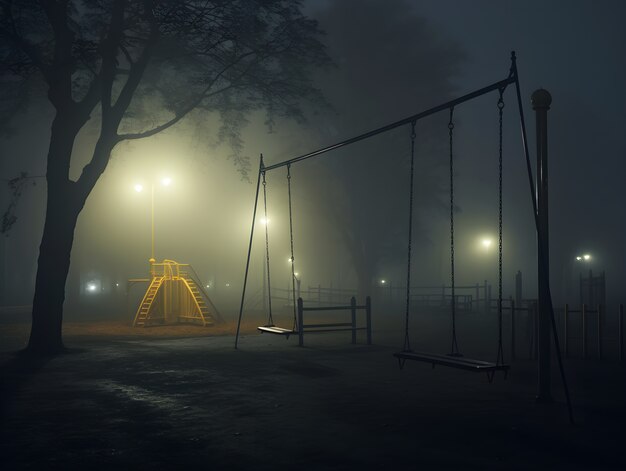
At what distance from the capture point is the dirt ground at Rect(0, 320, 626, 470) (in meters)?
6.64

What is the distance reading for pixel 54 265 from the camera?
675 inches

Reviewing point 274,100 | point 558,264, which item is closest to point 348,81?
point 274,100

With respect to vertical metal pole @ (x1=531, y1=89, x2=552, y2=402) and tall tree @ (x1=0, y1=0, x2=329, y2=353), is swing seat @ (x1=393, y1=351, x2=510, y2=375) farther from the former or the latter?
tall tree @ (x1=0, y1=0, x2=329, y2=353)

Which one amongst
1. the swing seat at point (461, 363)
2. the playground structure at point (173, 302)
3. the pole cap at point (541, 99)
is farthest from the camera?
the playground structure at point (173, 302)

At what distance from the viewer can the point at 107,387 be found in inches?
444

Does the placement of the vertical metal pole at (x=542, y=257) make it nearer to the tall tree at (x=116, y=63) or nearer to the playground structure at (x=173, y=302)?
the tall tree at (x=116, y=63)

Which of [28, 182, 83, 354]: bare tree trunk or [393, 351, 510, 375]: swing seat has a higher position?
[28, 182, 83, 354]: bare tree trunk

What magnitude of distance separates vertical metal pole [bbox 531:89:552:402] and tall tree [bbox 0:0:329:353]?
1066 cm

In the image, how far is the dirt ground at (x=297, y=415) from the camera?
6.64 metres

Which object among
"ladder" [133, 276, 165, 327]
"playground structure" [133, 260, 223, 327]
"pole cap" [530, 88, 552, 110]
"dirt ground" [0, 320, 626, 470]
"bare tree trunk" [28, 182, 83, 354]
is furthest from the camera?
"playground structure" [133, 260, 223, 327]

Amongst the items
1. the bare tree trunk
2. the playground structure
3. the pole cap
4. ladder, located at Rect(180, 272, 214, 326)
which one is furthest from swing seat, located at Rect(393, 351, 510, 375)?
the playground structure

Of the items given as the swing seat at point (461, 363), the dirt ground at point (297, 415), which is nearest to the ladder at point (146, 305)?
the dirt ground at point (297, 415)

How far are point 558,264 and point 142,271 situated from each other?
37862 millimetres

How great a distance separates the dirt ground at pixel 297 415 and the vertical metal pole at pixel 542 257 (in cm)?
48
